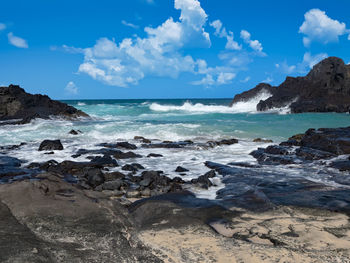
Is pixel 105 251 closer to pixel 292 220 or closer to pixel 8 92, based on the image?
pixel 292 220

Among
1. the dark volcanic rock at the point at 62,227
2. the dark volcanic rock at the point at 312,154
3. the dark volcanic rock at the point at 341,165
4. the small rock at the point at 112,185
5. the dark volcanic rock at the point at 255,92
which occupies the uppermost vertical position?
the dark volcanic rock at the point at 255,92

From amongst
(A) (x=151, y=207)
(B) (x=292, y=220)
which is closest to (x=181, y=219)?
(A) (x=151, y=207)

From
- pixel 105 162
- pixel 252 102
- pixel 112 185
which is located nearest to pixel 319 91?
pixel 252 102

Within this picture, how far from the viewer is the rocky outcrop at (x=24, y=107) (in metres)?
26.6

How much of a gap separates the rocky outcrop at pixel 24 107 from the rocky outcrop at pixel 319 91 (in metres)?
27.6

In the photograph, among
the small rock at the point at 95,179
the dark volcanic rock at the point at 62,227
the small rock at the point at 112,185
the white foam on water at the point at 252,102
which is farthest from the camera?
the white foam on water at the point at 252,102

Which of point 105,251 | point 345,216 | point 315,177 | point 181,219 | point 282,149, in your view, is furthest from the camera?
point 282,149

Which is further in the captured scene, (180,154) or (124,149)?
(124,149)

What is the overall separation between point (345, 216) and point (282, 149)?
7251 mm

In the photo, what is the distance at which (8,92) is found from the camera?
2747cm

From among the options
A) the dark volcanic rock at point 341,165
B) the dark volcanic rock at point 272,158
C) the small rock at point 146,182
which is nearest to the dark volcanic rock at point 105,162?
the small rock at point 146,182

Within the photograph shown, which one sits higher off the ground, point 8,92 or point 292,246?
point 8,92

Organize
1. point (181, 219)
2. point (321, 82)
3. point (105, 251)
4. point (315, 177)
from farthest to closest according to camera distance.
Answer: point (321, 82) → point (315, 177) → point (181, 219) → point (105, 251)

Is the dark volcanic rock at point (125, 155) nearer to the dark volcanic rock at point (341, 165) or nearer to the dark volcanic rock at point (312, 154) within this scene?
the dark volcanic rock at point (312, 154)
